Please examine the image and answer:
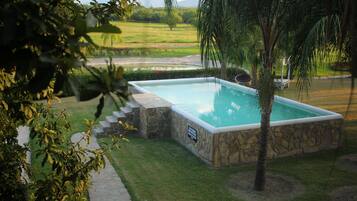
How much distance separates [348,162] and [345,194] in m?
1.78

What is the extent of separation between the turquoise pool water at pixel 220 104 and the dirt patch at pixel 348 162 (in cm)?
163

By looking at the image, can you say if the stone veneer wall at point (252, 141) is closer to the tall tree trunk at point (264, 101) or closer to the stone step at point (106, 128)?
the tall tree trunk at point (264, 101)

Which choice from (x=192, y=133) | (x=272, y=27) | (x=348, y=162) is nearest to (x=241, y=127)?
(x=192, y=133)

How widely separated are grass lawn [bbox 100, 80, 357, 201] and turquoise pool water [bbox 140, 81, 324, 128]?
1.48 metres

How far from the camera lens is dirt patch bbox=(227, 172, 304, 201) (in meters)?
6.81

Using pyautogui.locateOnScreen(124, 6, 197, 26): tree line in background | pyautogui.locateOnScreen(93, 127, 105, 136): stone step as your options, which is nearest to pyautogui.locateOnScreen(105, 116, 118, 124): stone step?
pyautogui.locateOnScreen(93, 127, 105, 136): stone step

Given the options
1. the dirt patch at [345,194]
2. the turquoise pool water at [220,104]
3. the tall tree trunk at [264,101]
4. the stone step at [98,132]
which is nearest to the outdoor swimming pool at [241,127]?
the turquoise pool water at [220,104]

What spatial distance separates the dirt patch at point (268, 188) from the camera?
6.81 meters

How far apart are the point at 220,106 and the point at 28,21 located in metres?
11.6

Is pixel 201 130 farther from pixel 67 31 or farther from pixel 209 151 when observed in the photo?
pixel 67 31

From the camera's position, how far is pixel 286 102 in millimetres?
11375

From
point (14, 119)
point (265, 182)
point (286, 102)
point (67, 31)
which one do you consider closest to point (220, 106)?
point (286, 102)

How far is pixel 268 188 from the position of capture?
23.5 ft

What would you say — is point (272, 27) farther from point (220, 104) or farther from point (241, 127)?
point (220, 104)
